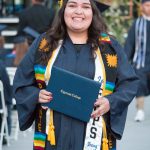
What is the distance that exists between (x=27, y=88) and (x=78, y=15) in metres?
0.57

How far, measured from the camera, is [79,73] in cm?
432

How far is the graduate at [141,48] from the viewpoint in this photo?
974 cm

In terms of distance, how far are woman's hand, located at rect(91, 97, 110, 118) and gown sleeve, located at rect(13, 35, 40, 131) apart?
389mm

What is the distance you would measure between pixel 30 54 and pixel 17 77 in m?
0.18

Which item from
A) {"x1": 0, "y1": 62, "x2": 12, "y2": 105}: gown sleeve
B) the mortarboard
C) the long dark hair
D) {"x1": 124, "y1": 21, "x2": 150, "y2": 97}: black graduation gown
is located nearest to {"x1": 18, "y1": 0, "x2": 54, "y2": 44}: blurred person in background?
the mortarboard

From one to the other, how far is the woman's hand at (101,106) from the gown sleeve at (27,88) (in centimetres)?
39

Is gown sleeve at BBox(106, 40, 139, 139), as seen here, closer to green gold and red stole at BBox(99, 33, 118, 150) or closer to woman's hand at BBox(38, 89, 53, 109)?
green gold and red stole at BBox(99, 33, 118, 150)

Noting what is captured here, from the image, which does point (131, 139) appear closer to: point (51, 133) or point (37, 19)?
point (37, 19)

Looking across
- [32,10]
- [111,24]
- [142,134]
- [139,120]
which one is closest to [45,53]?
[142,134]

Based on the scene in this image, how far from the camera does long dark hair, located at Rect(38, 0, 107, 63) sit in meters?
4.37

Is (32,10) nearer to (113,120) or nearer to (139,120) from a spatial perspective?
(139,120)

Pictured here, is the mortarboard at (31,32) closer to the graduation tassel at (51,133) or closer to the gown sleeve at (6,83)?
the gown sleeve at (6,83)

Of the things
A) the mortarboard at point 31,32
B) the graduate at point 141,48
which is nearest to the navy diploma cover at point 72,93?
the graduate at point 141,48

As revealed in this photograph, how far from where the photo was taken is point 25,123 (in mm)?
4492
